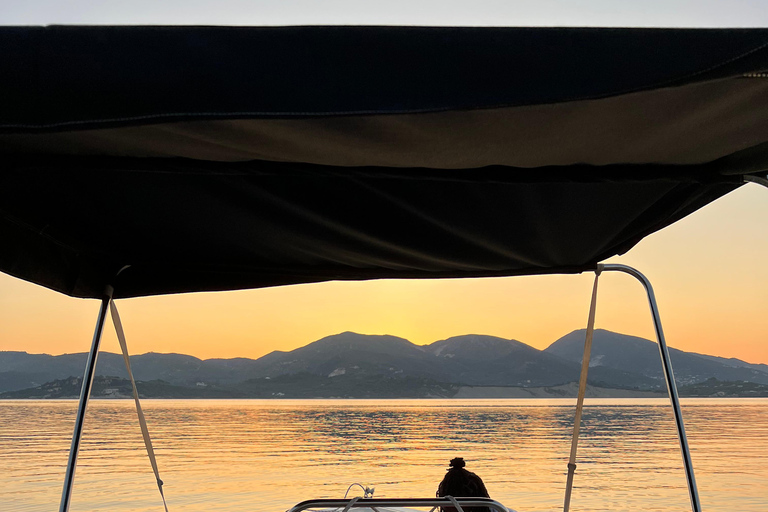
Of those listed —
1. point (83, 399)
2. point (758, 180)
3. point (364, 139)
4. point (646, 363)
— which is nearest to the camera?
point (364, 139)

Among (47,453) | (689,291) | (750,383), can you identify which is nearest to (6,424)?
(47,453)

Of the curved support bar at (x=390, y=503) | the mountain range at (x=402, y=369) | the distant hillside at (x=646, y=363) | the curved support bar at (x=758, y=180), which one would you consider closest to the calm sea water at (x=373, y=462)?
the curved support bar at (x=390, y=503)

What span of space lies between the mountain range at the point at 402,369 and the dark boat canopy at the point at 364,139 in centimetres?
6803

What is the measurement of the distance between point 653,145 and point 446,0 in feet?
8.64

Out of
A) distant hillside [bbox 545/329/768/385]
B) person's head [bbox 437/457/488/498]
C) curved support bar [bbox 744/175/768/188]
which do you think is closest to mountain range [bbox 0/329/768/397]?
distant hillside [bbox 545/329/768/385]

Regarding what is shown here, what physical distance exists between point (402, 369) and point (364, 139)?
71956 mm

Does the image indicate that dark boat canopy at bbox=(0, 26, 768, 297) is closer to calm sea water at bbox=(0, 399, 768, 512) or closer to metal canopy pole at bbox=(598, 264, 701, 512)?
metal canopy pole at bbox=(598, 264, 701, 512)

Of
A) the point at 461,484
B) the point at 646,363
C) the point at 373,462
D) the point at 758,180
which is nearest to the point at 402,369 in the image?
the point at 646,363

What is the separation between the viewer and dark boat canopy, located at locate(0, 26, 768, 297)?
892 millimetres

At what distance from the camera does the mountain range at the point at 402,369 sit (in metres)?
69.4

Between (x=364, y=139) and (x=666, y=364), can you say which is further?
(x=666, y=364)

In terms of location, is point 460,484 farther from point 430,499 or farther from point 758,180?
point 758,180

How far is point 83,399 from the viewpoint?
2.07 m

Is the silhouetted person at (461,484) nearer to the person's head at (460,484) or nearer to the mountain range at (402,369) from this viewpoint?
the person's head at (460,484)
